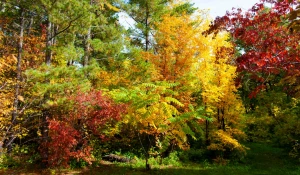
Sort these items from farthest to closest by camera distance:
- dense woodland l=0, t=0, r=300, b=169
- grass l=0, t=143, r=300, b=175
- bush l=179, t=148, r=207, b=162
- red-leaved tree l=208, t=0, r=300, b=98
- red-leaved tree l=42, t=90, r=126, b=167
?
1. bush l=179, t=148, r=207, b=162
2. grass l=0, t=143, r=300, b=175
3. red-leaved tree l=42, t=90, r=126, b=167
4. dense woodland l=0, t=0, r=300, b=169
5. red-leaved tree l=208, t=0, r=300, b=98

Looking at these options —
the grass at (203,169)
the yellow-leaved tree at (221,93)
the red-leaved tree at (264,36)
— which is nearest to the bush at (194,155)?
the grass at (203,169)

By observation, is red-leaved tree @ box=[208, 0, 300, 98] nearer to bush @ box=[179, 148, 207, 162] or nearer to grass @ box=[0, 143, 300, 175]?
grass @ box=[0, 143, 300, 175]

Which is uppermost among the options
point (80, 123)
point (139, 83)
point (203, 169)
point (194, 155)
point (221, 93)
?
point (139, 83)

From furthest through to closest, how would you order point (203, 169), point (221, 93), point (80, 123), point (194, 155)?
point (194, 155) → point (221, 93) → point (203, 169) → point (80, 123)

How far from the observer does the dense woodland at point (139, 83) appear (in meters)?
6.88

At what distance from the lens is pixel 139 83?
15.1 meters

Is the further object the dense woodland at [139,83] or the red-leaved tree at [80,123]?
the red-leaved tree at [80,123]

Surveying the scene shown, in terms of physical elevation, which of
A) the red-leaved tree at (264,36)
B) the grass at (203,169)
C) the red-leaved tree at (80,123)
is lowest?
the grass at (203,169)

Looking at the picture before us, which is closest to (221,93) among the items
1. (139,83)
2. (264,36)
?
(139,83)

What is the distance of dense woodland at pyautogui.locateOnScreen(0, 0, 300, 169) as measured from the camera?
271 inches

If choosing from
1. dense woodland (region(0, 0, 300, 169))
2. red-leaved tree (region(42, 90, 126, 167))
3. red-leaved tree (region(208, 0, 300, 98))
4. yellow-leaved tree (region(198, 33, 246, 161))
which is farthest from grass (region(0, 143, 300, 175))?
red-leaved tree (region(208, 0, 300, 98))

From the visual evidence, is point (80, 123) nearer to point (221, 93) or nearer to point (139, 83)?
point (139, 83)

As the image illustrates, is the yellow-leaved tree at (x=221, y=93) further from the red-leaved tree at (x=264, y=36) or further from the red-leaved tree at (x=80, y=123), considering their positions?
the red-leaved tree at (x=264, y=36)

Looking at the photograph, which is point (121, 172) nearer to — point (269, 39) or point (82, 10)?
point (82, 10)
